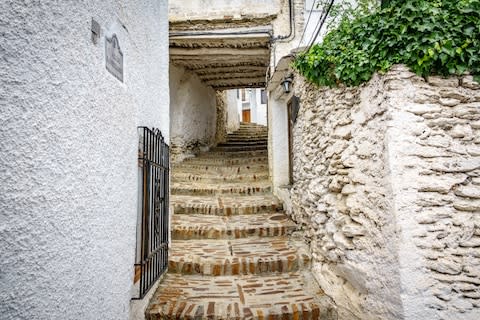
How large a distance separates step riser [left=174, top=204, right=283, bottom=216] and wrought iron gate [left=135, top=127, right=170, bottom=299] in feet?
5.69

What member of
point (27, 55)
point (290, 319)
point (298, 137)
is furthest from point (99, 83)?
point (298, 137)

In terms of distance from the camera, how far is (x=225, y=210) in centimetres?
A: 488

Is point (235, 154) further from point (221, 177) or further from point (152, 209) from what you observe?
point (152, 209)

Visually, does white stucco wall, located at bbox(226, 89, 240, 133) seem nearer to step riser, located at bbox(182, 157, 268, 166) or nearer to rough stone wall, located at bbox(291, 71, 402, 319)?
step riser, located at bbox(182, 157, 268, 166)

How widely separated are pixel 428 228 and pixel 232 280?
2025 millimetres

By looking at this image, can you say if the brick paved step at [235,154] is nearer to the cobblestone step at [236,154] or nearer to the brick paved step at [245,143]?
the cobblestone step at [236,154]

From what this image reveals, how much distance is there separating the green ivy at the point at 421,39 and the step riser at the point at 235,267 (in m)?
2.16

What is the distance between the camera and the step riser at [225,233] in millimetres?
4125

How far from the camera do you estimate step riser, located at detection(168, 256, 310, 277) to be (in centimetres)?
326

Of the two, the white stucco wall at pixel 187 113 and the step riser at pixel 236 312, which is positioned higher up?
the white stucco wall at pixel 187 113

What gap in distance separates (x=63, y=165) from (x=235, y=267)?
2.49 m

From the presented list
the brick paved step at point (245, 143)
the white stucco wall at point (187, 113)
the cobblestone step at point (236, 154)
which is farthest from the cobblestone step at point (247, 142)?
the white stucco wall at point (187, 113)

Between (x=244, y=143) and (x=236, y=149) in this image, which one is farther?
(x=244, y=143)

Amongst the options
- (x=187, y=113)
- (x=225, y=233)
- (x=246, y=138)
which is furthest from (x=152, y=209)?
(x=246, y=138)
